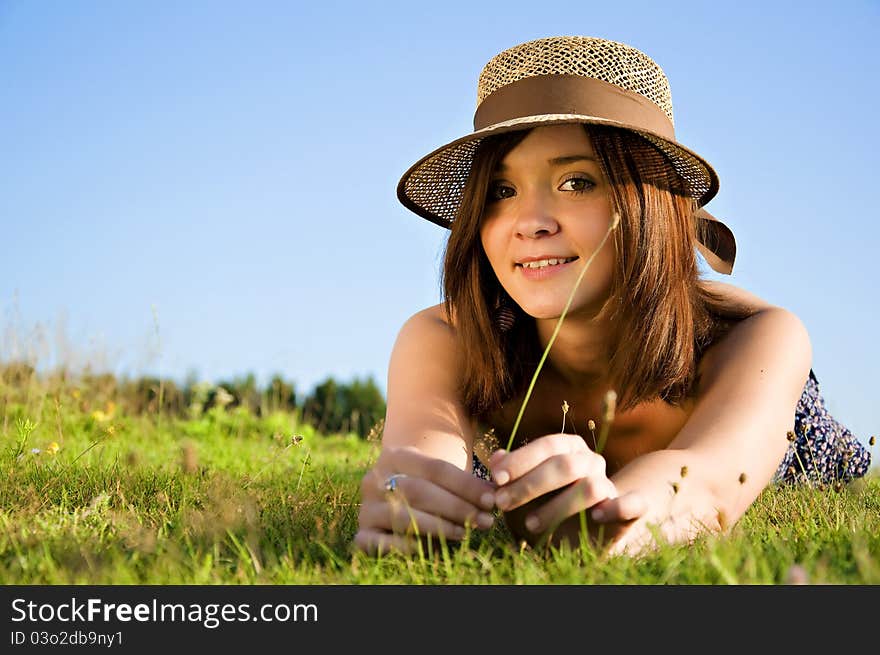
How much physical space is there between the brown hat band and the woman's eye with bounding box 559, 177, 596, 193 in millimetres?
A: 227

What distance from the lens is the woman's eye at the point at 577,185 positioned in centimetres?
317

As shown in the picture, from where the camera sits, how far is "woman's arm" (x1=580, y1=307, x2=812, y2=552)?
7.75ft

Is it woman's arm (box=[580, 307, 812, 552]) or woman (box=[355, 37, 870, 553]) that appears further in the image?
woman (box=[355, 37, 870, 553])

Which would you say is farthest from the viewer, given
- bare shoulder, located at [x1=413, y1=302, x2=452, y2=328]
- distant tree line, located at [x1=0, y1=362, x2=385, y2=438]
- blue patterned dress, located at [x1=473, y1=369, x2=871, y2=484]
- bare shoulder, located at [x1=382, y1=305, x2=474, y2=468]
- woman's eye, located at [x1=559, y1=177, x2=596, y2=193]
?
distant tree line, located at [x1=0, y1=362, x2=385, y2=438]

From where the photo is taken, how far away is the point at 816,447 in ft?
15.3

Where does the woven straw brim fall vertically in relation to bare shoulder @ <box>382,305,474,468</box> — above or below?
above

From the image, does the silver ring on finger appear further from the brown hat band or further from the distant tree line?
the distant tree line

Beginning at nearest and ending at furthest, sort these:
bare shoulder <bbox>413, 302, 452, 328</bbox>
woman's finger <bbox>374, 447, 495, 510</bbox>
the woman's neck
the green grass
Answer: the green grass → woman's finger <bbox>374, 447, 495, 510</bbox> → the woman's neck → bare shoulder <bbox>413, 302, 452, 328</bbox>

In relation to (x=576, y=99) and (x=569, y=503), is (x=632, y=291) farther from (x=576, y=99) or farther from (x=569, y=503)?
(x=569, y=503)

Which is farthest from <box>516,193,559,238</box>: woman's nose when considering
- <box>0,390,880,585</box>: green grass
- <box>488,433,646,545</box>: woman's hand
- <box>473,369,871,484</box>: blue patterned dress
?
<box>473,369,871,484</box>: blue patterned dress

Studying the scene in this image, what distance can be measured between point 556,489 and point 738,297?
2104 millimetres

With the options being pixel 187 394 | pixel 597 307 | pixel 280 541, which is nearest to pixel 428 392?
pixel 597 307
